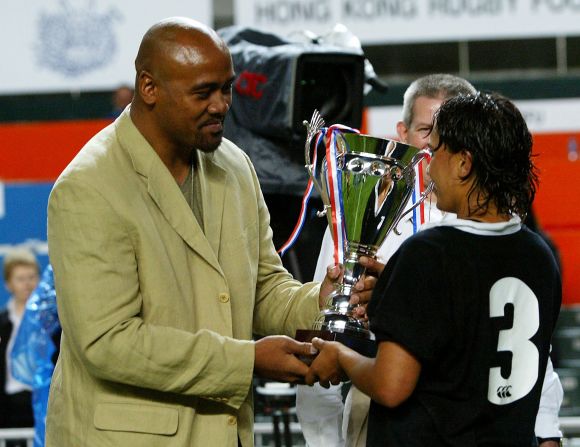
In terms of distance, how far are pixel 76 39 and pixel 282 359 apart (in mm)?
5403

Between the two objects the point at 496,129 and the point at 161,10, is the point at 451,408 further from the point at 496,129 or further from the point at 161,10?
the point at 161,10

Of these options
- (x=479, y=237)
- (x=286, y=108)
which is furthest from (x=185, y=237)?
(x=286, y=108)

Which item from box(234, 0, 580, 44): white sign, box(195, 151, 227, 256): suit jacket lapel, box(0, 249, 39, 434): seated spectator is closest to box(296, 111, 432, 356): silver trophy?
box(195, 151, 227, 256): suit jacket lapel

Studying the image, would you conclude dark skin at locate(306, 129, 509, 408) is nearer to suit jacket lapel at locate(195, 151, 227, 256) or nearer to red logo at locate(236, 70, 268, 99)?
suit jacket lapel at locate(195, 151, 227, 256)

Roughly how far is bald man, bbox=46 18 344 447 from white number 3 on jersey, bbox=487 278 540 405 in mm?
438

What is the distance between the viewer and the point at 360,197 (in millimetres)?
2572

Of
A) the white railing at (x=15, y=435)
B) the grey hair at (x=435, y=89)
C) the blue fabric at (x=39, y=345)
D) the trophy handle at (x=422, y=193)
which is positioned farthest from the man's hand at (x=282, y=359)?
the white railing at (x=15, y=435)

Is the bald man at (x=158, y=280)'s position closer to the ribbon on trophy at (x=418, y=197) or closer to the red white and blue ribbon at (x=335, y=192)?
the red white and blue ribbon at (x=335, y=192)

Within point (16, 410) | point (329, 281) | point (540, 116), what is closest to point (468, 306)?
point (329, 281)

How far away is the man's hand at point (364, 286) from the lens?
8.34 feet

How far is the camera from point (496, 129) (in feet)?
7.15

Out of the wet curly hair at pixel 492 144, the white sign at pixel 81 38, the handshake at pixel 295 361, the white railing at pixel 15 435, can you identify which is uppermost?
the wet curly hair at pixel 492 144

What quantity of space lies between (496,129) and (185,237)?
0.69m

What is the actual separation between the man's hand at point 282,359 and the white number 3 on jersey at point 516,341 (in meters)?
0.42
